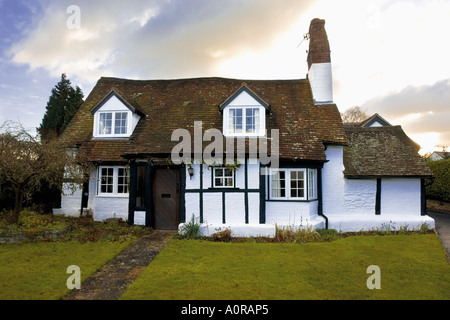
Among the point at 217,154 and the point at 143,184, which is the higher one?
the point at 217,154

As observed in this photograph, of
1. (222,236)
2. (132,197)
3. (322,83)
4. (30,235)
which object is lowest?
(222,236)

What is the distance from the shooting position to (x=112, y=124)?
1388 centimetres

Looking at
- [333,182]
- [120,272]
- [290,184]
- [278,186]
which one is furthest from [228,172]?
[120,272]

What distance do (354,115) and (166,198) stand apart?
131 feet

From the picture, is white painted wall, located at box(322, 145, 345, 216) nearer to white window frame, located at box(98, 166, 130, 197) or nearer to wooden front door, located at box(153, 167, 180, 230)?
wooden front door, located at box(153, 167, 180, 230)

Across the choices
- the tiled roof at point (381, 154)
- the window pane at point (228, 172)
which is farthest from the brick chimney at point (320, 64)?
the window pane at point (228, 172)

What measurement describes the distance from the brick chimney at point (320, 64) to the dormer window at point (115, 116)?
31.7ft

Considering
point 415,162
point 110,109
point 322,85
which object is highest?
point 322,85

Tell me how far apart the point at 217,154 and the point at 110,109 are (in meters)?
6.36

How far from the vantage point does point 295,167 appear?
469 inches

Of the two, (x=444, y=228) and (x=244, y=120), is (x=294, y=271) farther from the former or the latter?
(x=444, y=228)

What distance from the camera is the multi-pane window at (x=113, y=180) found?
Result: 44.3 feet
